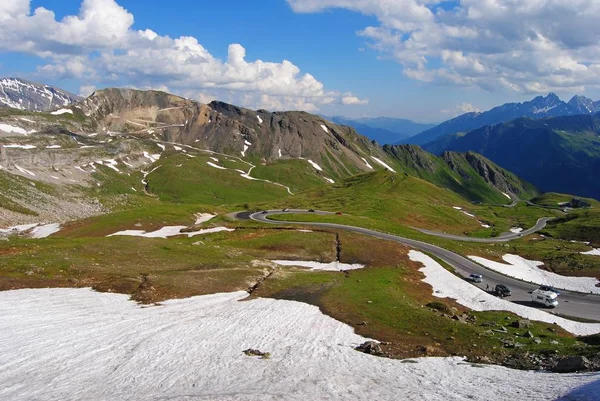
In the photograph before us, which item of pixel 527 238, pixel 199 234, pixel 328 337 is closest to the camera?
pixel 328 337

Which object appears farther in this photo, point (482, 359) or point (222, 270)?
point (222, 270)

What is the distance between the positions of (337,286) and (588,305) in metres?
37.2

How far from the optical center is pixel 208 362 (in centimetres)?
2942

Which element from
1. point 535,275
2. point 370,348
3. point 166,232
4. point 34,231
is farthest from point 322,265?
point 34,231

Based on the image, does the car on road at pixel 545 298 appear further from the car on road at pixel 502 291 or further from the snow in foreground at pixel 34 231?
the snow in foreground at pixel 34 231

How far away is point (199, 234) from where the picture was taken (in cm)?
10256

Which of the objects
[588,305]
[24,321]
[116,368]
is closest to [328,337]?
[116,368]

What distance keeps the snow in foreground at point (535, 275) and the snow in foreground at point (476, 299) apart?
15221mm

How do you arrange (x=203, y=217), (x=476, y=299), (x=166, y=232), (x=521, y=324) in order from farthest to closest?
(x=203, y=217), (x=166, y=232), (x=476, y=299), (x=521, y=324)

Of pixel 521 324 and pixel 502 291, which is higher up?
pixel 521 324

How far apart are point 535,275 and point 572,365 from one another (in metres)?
62.7

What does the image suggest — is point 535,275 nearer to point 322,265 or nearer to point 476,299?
point 476,299

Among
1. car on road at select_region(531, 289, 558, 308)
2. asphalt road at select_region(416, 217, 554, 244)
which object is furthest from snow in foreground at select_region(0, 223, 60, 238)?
asphalt road at select_region(416, 217, 554, 244)

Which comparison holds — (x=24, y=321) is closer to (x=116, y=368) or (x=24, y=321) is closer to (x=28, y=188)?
(x=116, y=368)
